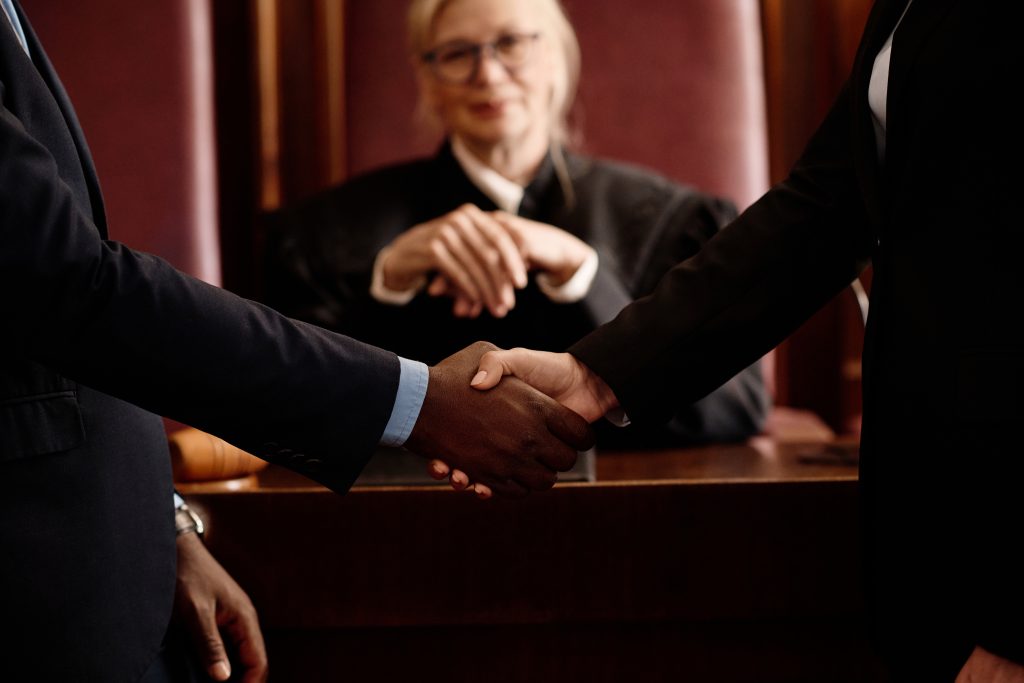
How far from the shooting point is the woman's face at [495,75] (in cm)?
159

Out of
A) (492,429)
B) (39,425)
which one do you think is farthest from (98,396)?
(492,429)

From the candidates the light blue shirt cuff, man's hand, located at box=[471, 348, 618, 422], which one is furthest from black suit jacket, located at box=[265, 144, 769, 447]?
the light blue shirt cuff

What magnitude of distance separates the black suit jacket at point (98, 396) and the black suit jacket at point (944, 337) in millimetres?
410

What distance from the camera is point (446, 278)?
1.40 meters

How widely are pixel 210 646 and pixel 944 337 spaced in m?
0.67

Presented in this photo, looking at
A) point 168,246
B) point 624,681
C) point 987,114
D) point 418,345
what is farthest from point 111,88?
point 987,114

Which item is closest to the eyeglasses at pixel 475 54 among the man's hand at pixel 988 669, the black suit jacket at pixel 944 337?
the black suit jacket at pixel 944 337

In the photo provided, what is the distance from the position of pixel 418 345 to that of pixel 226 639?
620 mm

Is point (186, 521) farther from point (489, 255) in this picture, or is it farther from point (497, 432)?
point (489, 255)

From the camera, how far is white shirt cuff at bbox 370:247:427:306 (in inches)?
59.5

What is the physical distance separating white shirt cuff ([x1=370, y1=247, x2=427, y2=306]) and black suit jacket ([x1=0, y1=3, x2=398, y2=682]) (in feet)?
2.18

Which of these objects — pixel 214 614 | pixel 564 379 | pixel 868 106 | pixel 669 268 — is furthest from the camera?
pixel 669 268

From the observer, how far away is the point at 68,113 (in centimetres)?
81

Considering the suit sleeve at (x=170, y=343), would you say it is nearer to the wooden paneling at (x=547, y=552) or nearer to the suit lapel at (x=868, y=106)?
the wooden paneling at (x=547, y=552)
